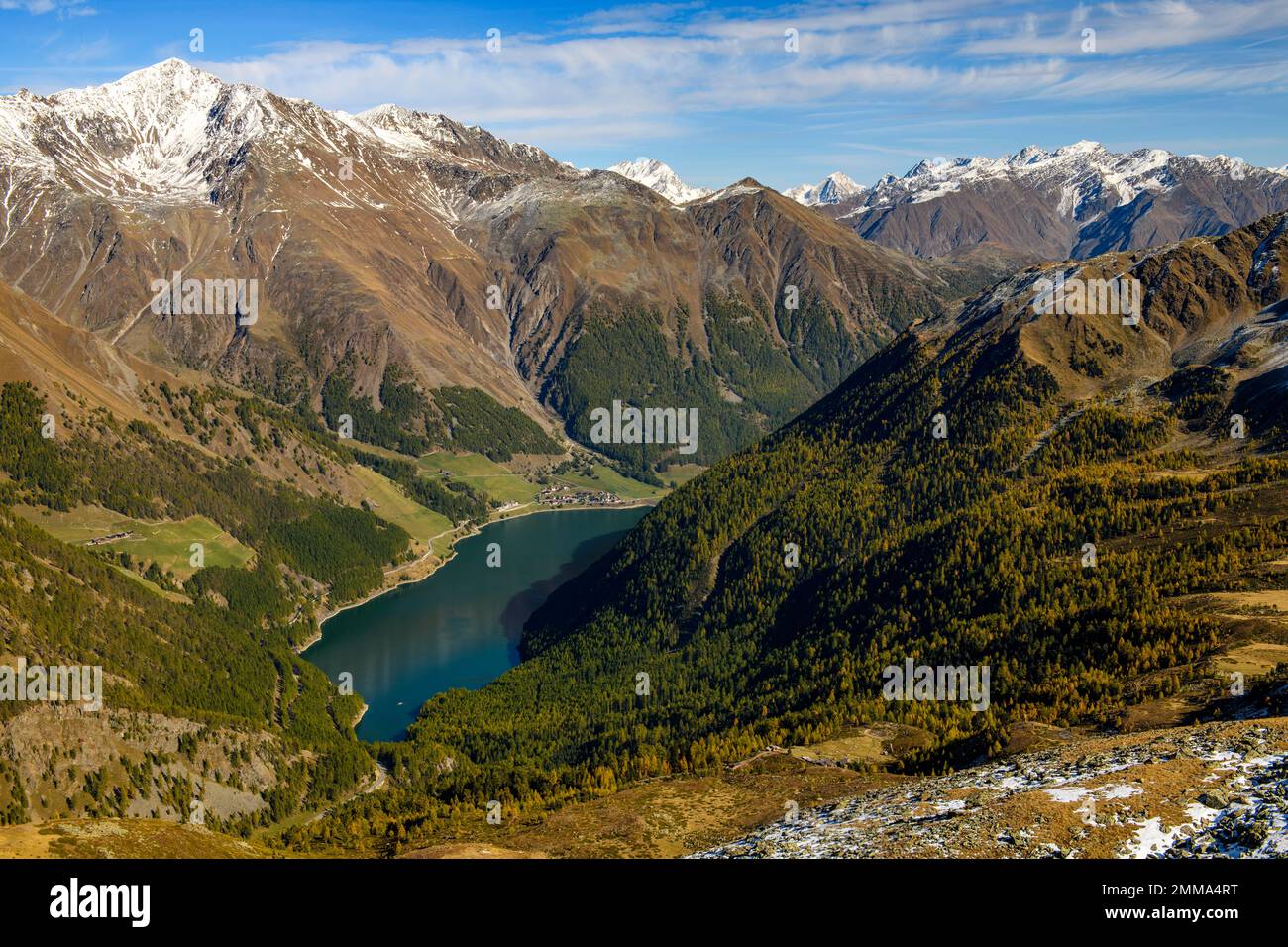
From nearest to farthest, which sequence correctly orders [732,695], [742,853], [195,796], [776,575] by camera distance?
[742,853] → [195,796] → [732,695] → [776,575]

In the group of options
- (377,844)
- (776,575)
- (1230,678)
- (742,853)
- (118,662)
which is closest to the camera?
(742,853)

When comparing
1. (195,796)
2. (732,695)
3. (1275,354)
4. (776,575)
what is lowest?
(195,796)

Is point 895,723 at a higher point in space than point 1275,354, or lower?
lower

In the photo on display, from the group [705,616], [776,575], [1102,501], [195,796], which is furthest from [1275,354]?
[195,796]

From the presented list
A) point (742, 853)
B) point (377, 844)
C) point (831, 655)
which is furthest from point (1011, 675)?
point (377, 844)

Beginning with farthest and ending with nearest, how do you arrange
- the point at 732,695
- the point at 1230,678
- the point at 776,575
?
the point at 776,575 → the point at 732,695 → the point at 1230,678

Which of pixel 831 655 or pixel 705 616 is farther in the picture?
pixel 705 616

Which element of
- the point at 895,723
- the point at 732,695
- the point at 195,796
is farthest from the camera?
the point at 732,695

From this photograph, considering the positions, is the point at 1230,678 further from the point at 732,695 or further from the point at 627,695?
the point at 627,695

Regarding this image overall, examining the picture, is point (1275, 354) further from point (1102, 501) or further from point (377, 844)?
point (377, 844)
